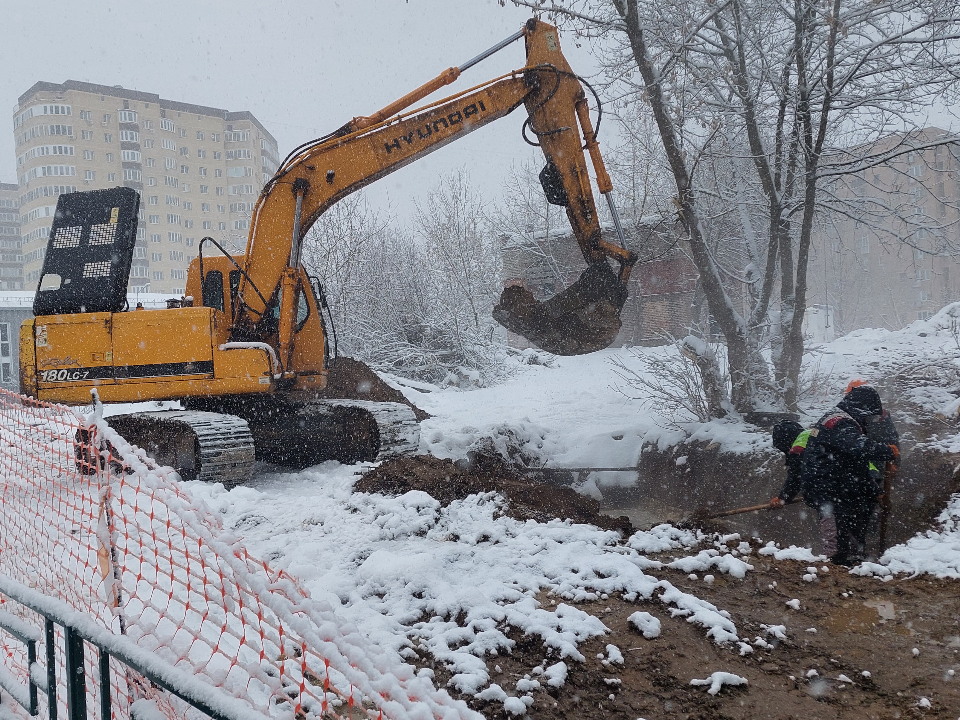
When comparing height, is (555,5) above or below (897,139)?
above

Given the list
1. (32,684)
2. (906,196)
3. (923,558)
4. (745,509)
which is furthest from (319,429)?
(906,196)

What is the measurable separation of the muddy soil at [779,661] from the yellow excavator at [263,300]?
371cm

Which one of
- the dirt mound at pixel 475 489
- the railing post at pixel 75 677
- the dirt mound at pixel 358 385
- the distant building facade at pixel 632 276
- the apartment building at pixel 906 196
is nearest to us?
the railing post at pixel 75 677

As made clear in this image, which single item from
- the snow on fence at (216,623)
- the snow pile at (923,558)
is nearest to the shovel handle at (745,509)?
the snow pile at (923,558)

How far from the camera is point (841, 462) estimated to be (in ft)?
18.4

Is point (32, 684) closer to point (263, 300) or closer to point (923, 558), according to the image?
point (923, 558)

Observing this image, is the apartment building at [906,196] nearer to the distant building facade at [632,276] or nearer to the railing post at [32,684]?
the railing post at [32,684]

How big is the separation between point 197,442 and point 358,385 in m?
6.46

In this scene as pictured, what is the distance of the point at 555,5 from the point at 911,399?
703 cm

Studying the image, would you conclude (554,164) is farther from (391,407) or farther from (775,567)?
(775,567)

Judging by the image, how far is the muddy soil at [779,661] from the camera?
3.48 meters

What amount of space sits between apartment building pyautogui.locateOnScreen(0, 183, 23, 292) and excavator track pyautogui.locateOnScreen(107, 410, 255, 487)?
77.7 m

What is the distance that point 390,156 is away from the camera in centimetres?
827

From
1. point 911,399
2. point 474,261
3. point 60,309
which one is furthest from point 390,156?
point 474,261
